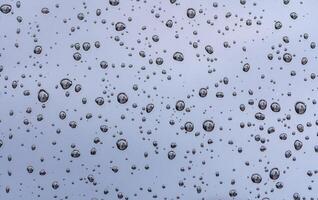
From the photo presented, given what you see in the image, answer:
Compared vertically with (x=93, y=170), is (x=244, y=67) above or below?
above

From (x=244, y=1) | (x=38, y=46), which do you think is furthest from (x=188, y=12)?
(x=38, y=46)

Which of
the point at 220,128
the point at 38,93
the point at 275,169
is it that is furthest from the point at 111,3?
the point at 275,169

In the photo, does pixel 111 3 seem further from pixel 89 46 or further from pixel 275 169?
pixel 275 169

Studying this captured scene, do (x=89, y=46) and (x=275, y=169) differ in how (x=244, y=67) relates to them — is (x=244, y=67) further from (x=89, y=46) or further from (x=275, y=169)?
(x=89, y=46)

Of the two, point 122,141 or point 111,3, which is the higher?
Result: point 111,3

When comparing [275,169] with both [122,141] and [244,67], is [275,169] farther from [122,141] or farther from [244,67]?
[122,141]

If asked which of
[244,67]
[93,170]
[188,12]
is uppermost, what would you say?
[188,12]

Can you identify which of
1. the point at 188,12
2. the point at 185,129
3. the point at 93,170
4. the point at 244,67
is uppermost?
the point at 188,12

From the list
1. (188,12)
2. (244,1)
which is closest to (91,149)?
(188,12)
